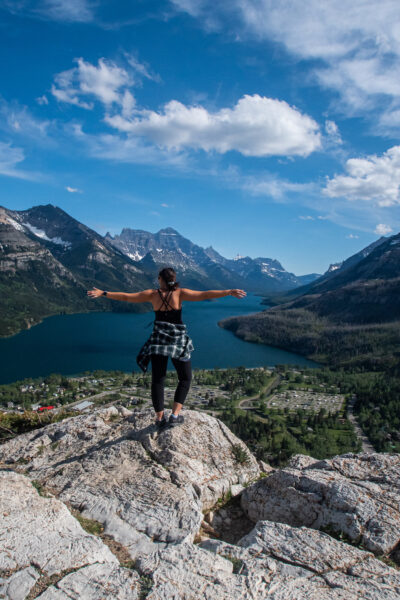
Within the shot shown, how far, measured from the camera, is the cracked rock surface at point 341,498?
555 cm

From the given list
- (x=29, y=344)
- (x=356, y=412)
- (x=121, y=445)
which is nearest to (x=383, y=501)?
(x=121, y=445)

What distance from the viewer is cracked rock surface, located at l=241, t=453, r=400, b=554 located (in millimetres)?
5551

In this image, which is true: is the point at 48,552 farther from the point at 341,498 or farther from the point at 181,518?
the point at 341,498

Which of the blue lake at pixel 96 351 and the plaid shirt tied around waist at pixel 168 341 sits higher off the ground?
the plaid shirt tied around waist at pixel 168 341

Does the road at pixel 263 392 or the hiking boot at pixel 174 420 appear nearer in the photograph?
the hiking boot at pixel 174 420

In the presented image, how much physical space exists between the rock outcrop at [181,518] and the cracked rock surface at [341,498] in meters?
0.02

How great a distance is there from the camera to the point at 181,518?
5.74 m

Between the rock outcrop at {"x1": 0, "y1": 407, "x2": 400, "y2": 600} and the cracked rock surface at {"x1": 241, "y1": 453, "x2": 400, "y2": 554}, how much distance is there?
0.07 feet

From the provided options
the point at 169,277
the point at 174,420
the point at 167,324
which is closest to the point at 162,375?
the point at 167,324

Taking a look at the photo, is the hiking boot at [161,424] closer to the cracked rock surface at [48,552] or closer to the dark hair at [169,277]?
the cracked rock surface at [48,552]

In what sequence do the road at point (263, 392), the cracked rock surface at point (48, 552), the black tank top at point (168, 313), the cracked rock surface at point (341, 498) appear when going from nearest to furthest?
the cracked rock surface at point (48, 552) → the cracked rock surface at point (341, 498) → the black tank top at point (168, 313) → the road at point (263, 392)

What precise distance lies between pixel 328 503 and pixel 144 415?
17.5 ft

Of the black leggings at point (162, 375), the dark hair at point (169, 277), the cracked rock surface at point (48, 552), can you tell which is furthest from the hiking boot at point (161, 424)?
the dark hair at point (169, 277)

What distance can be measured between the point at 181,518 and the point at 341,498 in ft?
9.37
